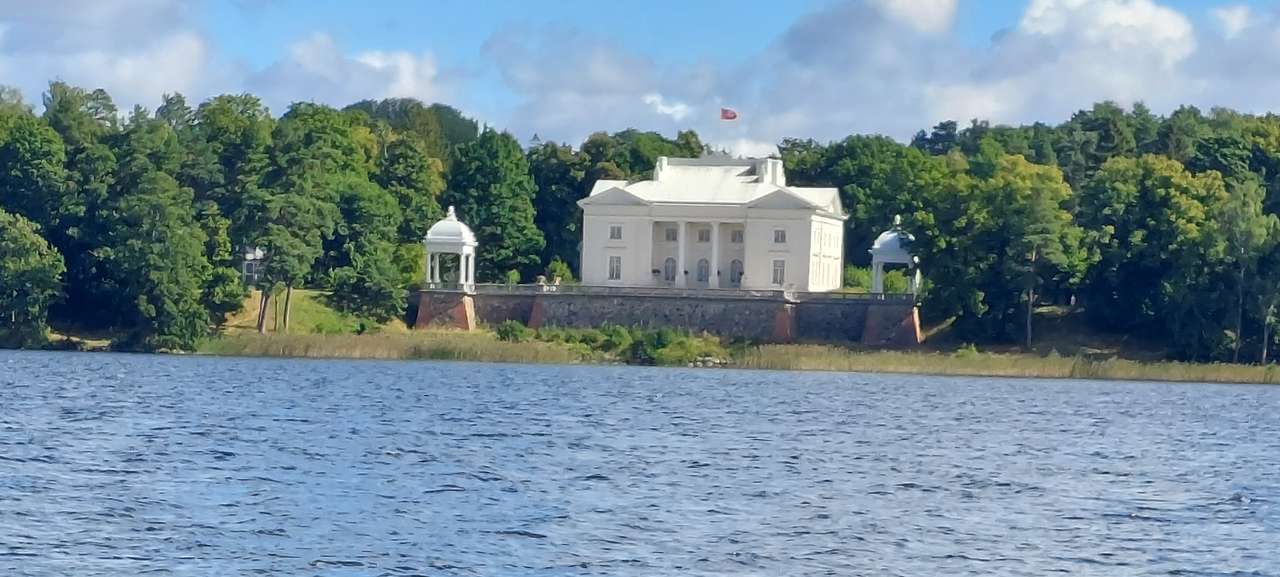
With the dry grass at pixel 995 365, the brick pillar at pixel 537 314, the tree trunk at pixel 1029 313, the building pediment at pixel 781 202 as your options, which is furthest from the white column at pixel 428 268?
the tree trunk at pixel 1029 313

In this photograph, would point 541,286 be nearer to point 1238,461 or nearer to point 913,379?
point 913,379

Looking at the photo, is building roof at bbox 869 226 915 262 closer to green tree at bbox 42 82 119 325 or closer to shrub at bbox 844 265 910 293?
shrub at bbox 844 265 910 293

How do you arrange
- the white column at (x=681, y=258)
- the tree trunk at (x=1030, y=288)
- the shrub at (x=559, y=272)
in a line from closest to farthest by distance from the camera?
1. the tree trunk at (x=1030, y=288)
2. the white column at (x=681, y=258)
3. the shrub at (x=559, y=272)

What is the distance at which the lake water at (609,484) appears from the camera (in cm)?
2931

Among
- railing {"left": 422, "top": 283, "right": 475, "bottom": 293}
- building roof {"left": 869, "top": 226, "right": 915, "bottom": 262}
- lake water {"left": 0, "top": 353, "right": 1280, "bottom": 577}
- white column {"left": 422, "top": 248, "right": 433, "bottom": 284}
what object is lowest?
lake water {"left": 0, "top": 353, "right": 1280, "bottom": 577}

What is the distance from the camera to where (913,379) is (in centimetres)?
8069

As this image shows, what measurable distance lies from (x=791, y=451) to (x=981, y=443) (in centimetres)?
556

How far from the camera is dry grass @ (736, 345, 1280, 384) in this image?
82.1m

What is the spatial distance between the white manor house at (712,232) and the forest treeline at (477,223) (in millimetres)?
4205

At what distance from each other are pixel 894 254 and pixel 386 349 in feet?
77.0

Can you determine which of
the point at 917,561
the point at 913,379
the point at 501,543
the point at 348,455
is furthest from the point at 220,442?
the point at 913,379

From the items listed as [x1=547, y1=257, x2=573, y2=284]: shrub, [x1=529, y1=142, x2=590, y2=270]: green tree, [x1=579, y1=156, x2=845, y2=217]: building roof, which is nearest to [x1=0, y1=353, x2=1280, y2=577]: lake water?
[x1=579, y1=156, x2=845, y2=217]: building roof

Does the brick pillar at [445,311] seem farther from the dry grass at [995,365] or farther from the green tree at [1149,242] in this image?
the green tree at [1149,242]

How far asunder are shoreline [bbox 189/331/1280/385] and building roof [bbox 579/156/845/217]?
39.4ft
